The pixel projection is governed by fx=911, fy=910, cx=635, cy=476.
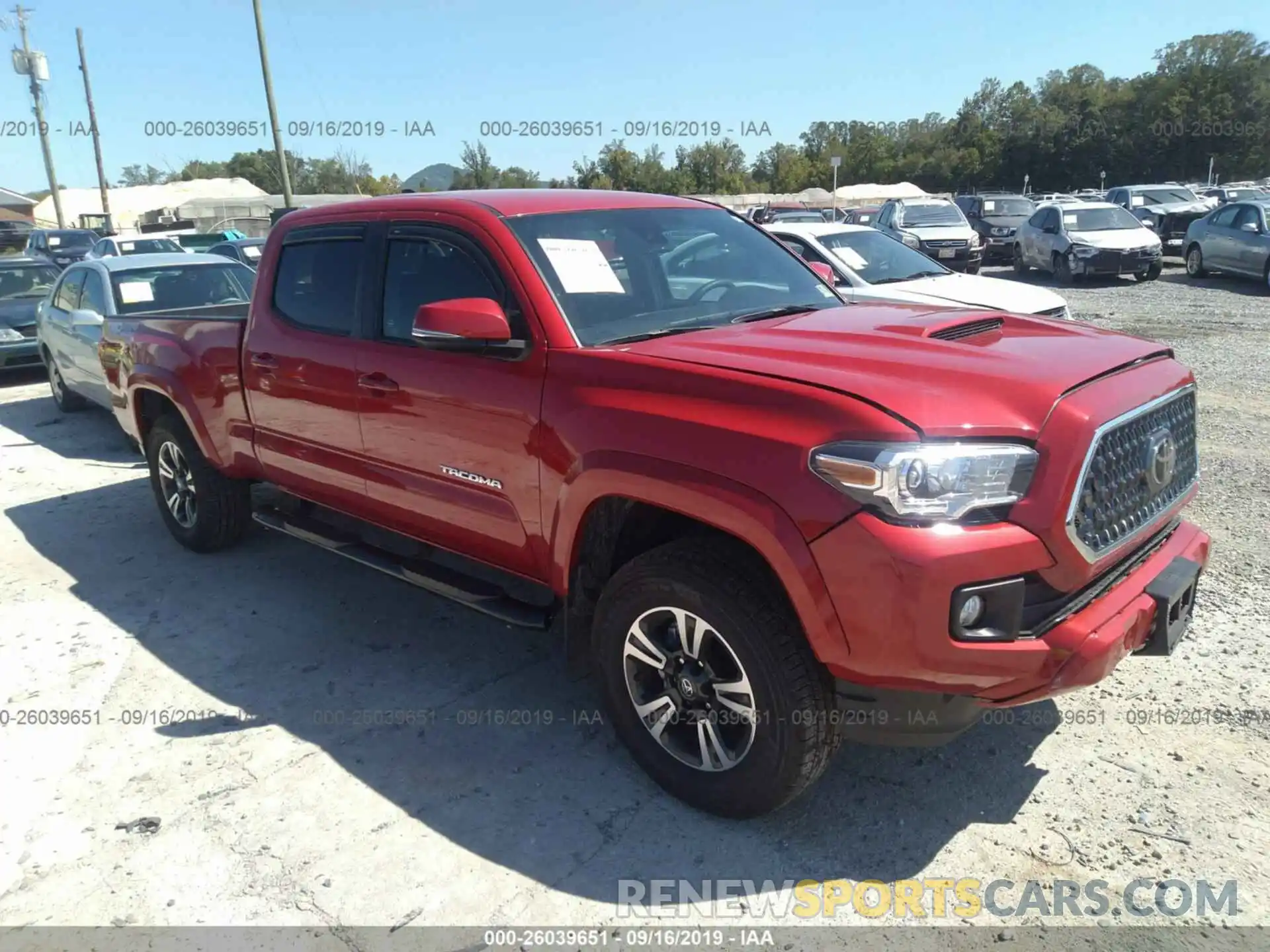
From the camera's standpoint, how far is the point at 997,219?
75.5 feet

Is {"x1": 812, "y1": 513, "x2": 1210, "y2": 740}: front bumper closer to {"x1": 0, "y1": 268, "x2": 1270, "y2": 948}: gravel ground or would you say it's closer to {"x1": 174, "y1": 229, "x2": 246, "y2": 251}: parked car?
{"x1": 0, "y1": 268, "x2": 1270, "y2": 948}: gravel ground

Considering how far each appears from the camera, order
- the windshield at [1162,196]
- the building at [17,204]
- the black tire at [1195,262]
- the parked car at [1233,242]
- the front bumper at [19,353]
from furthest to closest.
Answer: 1. the building at [17,204]
2. the windshield at [1162,196]
3. the black tire at [1195,262]
4. the parked car at [1233,242]
5. the front bumper at [19,353]

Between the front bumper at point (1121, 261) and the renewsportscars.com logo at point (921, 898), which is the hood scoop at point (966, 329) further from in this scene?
the front bumper at point (1121, 261)

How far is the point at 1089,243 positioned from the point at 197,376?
668 inches

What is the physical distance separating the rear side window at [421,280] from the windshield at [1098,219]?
17.3m

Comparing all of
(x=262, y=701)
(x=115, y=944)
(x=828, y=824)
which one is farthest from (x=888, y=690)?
(x=262, y=701)

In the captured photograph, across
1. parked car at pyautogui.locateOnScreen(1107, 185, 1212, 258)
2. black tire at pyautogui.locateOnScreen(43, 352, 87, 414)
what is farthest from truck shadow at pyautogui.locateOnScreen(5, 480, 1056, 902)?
parked car at pyautogui.locateOnScreen(1107, 185, 1212, 258)

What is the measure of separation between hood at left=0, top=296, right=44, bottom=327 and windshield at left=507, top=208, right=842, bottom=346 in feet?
39.3

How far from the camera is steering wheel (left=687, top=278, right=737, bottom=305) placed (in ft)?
12.3

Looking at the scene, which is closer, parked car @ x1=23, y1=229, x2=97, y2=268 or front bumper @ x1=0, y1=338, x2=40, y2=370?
front bumper @ x1=0, y1=338, x2=40, y2=370

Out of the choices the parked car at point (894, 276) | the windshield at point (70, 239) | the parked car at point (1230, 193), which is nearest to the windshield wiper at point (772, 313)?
the parked car at point (894, 276)

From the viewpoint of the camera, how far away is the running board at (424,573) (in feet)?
11.5

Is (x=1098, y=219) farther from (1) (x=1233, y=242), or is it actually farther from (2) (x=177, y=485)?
(2) (x=177, y=485)

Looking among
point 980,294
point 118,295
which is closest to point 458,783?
point 980,294
